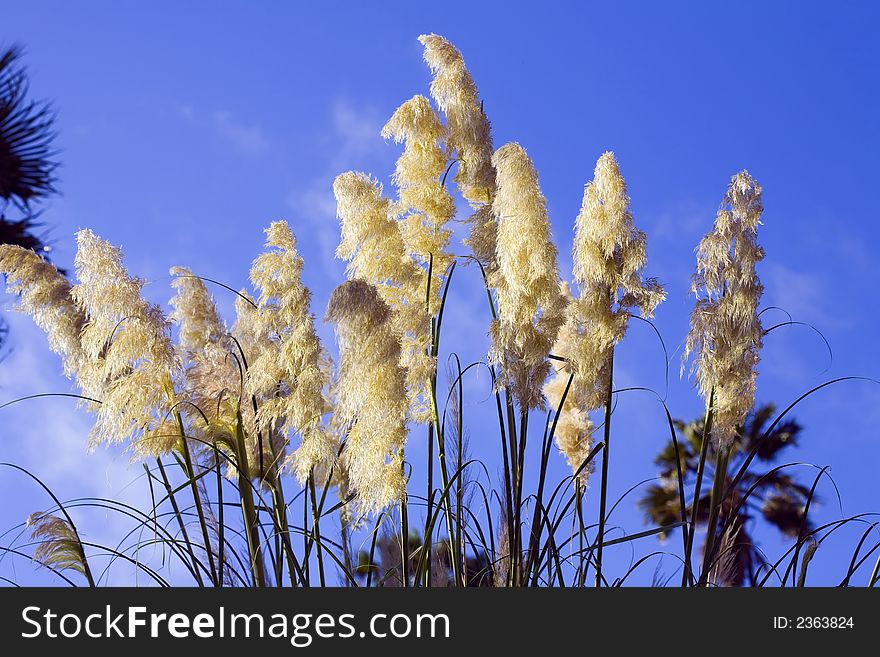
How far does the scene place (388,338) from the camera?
3.10 metres

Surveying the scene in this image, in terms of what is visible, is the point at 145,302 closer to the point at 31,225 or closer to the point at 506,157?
the point at 506,157

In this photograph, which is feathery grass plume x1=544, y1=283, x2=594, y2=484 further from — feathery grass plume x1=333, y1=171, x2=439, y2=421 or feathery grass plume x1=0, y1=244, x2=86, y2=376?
feathery grass plume x1=0, y1=244, x2=86, y2=376

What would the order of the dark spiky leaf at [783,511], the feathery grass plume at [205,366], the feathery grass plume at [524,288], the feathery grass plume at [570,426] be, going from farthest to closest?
the dark spiky leaf at [783,511]
the feathery grass plume at [570,426]
the feathery grass plume at [205,366]
the feathery grass plume at [524,288]

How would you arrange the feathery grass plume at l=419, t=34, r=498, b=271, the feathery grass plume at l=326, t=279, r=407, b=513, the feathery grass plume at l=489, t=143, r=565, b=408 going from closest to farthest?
1. the feathery grass plume at l=326, t=279, r=407, b=513
2. the feathery grass plume at l=489, t=143, r=565, b=408
3. the feathery grass plume at l=419, t=34, r=498, b=271

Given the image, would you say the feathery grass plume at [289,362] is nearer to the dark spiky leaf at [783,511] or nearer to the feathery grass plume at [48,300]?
the feathery grass plume at [48,300]

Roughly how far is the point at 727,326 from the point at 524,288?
72cm

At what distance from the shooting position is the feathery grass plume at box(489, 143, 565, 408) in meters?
3.29

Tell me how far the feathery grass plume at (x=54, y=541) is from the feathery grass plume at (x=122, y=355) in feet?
1.05

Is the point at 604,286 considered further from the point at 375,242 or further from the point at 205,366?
the point at 205,366

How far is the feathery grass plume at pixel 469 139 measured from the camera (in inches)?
140

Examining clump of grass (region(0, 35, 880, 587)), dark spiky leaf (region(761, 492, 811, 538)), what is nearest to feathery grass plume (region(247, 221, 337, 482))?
clump of grass (region(0, 35, 880, 587))

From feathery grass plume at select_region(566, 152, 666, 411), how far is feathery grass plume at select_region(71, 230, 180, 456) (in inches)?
55.9

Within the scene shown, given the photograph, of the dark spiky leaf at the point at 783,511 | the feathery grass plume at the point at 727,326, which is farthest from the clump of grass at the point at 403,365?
the dark spiky leaf at the point at 783,511

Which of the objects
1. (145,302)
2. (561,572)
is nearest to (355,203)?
(145,302)
